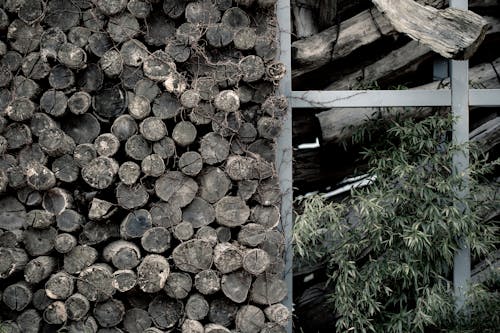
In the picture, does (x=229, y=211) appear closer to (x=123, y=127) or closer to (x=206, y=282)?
(x=206, y=282)

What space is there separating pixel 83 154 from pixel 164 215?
64cm

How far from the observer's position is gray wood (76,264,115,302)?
4.10 m

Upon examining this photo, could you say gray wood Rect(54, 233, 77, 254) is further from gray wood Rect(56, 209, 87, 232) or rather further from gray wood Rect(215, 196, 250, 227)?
gray wood Rect(215, 196, 250, 227)

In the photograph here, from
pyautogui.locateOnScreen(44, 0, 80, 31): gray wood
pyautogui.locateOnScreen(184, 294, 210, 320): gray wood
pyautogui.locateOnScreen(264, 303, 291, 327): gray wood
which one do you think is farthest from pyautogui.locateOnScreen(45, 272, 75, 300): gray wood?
pyautogui.locateOnScreen(44, 0, 80, 31): gray wood

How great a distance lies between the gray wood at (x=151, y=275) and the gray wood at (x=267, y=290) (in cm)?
63

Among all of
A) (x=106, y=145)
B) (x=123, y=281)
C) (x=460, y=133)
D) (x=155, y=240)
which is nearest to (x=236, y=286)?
(x=155, y=240)

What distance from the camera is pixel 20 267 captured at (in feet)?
13.5

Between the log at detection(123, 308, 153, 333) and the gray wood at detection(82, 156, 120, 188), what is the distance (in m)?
0.83

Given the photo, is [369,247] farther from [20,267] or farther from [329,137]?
[20,267]

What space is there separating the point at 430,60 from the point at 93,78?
2.76 m

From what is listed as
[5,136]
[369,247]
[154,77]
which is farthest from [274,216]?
[5,136]

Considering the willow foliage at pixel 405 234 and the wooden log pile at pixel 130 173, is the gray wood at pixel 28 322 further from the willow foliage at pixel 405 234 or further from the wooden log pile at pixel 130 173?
the willow foliage at pixel 405 234

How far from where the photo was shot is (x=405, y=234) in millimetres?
4535

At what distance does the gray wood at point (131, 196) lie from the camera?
13.7 feet
